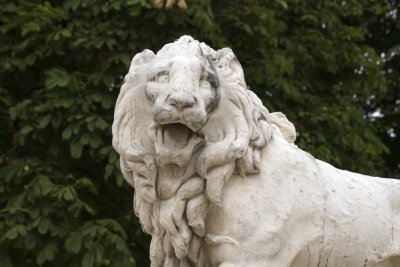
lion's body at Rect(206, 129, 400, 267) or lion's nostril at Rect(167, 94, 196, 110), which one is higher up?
lion's nostril at Rect(167, 94, 196, 110)

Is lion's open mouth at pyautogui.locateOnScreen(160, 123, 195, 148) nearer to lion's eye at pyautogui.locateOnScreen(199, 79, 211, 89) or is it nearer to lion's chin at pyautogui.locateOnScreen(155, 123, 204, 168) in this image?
lion's chin at pyautogui.locateOnScreen(155, 123, 204, 168)

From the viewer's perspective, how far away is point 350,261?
190 inches

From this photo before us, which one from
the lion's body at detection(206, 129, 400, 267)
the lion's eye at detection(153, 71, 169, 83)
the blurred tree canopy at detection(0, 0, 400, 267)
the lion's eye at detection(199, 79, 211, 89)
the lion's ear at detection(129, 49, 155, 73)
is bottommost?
the blurred tree canopy at detection(0, 0, 400, 267)

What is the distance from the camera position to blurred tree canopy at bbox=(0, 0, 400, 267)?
811 cm

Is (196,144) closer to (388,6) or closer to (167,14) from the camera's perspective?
(167,14)

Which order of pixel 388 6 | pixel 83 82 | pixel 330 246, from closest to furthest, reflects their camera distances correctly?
1. pixel 330 246
2. pixel 83 82
3. pixel 388 6

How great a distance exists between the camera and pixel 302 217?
183 inches

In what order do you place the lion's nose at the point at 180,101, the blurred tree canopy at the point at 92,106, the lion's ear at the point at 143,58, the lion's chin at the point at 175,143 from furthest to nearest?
1. the blurred tree canopy at the point at 92,106
2. the lion's ear at the point at 143,58
3. the lion's chin at the point at 175,143
4. the lion's nose at the point at 180,101

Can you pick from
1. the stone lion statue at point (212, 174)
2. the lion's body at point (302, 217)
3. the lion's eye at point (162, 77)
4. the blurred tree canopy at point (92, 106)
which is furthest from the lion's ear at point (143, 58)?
the blurred tree canopy at point (92, 106)

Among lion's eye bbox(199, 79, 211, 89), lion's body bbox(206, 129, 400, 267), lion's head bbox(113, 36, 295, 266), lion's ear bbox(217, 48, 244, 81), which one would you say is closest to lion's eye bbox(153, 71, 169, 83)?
lion's head bbox(113, 36, 295, 266)

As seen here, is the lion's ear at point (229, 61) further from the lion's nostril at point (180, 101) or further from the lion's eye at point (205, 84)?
the lion's nostril at point (180, 101)

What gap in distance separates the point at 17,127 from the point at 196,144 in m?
4.71

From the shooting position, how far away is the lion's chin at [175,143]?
14.6ft

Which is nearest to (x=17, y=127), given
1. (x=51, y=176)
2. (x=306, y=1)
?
(x=51, y=176)
